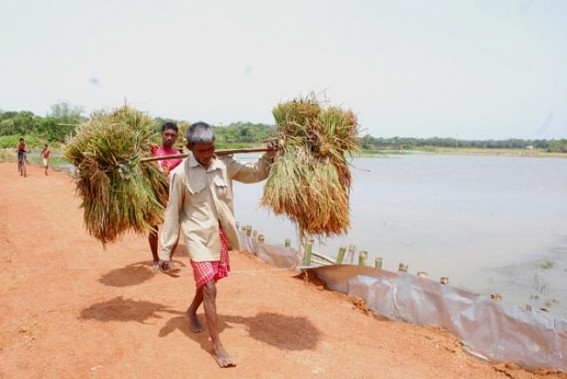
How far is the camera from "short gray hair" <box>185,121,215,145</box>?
2.98m

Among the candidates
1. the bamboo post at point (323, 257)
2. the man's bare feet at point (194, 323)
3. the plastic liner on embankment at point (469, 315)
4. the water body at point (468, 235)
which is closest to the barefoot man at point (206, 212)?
the man's bare feet at point (194, 323)

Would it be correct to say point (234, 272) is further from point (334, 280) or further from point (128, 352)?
point (128, 352)

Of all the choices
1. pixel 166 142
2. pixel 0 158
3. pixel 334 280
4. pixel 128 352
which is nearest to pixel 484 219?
pixel 334 280

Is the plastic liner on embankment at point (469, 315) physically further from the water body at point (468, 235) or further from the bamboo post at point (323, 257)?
the bamboo post at point (323, 257)

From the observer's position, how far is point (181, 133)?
21.1ft

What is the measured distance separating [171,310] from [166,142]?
69.0 inches

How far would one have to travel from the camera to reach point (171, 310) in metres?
3.97

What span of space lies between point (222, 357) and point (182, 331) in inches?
25.5

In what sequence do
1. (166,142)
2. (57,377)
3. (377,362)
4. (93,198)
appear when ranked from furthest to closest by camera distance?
(166,142) → (93,198) → (377,362) → (57,377)

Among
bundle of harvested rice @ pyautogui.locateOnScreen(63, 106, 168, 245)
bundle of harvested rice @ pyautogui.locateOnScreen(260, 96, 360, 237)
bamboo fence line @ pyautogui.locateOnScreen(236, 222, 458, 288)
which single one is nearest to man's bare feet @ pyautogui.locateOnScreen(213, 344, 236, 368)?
bundle of harvested rice @ pyautogui.locateOnScreen(260, 96, 360, 237)

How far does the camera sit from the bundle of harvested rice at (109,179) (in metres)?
3.69

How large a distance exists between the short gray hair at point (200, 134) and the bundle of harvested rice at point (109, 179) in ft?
3.52

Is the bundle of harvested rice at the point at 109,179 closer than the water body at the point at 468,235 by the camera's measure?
Yes

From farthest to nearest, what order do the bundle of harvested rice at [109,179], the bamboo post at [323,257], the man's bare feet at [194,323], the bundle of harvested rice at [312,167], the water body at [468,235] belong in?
1. the water body at [468,235]
2. the bamboo post at [323,257]
3. the bundle of harvested rice at [109,179]
4. the man's bare feet at [194,323]
5. the bundle of harvested rice at [312,167]
